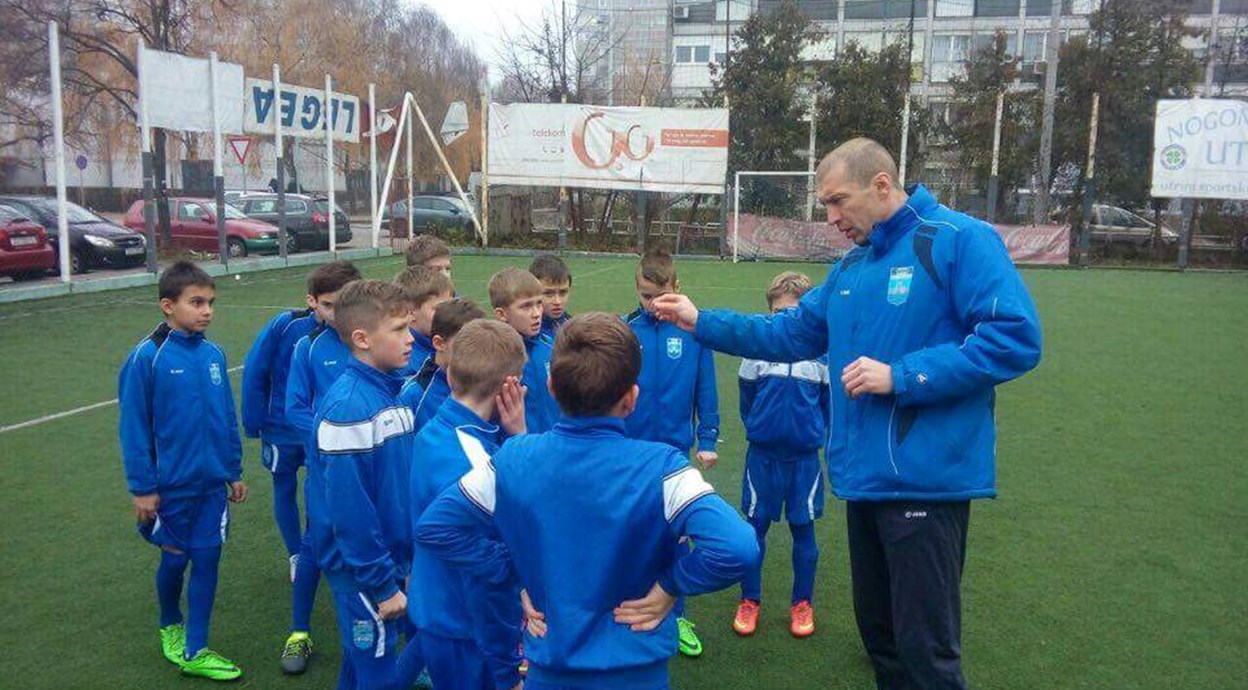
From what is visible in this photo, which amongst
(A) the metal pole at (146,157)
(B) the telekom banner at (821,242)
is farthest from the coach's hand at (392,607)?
(B) the telekom banner at (821,242)

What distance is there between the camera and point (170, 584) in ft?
12.9

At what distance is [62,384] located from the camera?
8914 mm

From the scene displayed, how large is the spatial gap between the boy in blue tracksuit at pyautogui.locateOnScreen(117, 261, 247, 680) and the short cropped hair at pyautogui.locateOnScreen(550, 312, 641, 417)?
93.5 inches

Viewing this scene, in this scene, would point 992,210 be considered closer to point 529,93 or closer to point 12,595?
point 529,93

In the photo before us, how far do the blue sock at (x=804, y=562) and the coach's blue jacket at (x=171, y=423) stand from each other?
106 inches

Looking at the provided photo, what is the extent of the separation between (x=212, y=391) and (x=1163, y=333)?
13481mm

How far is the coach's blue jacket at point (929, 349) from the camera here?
2.68 metres

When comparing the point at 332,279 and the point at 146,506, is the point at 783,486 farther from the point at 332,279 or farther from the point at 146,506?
the point at 146,506

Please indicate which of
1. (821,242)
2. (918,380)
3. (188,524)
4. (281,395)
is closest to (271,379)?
(281,395)

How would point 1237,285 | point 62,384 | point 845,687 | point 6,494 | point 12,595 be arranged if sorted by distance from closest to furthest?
point 845,687
point 12,595
point 6,494
point 62,384
point 1237,285

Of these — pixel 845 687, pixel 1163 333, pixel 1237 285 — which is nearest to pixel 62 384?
pixel 845 687

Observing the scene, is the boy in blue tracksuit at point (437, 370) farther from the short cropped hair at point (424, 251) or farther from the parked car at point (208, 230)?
the parked car at point (208, 230)

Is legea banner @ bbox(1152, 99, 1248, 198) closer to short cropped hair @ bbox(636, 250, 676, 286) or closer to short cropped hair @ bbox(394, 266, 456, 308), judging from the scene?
short cropped hair @ bbox(636, 250, 676, 286)

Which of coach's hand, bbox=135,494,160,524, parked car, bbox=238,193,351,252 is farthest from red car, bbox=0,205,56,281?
coach's hand, bbox=135,494,160,524
